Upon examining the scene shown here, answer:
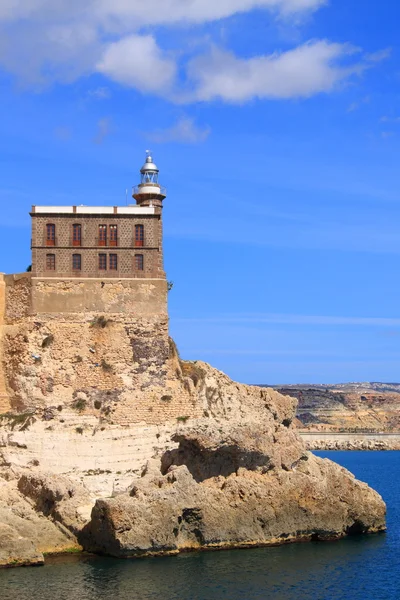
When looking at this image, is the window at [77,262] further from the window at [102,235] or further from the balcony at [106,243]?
the window at [102,235]

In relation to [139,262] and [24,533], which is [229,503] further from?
[139,262]

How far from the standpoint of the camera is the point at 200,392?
160 ft

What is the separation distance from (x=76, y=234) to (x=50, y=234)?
1.17 metres

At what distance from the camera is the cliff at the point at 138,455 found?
40906 mm

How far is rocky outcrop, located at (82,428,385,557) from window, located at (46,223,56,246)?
11103 mm

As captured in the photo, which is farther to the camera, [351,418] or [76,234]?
[351,418]

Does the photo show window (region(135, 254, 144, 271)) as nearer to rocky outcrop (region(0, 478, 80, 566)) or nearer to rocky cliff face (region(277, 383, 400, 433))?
rocky outcrop (region(0, 478, 80, 566))

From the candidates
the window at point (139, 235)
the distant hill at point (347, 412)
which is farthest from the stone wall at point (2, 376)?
the distant hill at point (347, 412)

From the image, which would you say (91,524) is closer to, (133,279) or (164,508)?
(164,508)

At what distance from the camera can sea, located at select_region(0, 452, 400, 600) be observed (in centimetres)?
3522

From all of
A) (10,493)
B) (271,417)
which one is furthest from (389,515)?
(10,493)

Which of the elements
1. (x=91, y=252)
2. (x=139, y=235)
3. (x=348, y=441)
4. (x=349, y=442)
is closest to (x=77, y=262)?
(x=91, y=252)

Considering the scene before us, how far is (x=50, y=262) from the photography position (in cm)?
4794

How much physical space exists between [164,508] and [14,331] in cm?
1171
